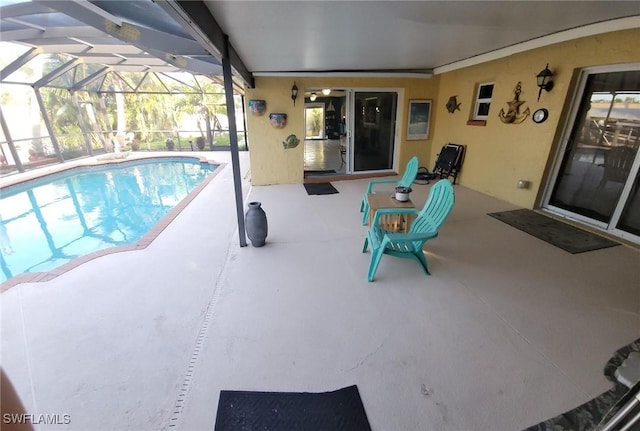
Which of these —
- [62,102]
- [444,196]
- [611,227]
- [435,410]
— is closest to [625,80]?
[611,227]

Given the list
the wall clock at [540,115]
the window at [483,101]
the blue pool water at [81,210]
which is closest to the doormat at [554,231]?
the wall clock at [540,115]


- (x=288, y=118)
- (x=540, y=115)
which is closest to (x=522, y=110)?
(x=540, y=115)

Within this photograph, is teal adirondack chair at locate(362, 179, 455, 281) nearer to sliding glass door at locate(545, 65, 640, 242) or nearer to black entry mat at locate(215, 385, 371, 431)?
black entry mat at locate(215, 385, 371, 431)

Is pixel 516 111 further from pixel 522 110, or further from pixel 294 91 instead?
pixel 294 91

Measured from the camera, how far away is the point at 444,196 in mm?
2695

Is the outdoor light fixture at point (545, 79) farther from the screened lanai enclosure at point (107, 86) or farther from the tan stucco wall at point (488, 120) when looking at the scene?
the screened lanai enclosure at point (107, 86)

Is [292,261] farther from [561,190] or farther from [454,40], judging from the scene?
Result: [561,190]

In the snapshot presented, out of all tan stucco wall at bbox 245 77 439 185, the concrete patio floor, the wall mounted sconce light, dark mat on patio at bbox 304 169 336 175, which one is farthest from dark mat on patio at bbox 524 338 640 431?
dark mat on patio at bbox 304 169 336 175

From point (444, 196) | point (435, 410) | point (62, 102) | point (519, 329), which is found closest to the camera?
point (435, 410)

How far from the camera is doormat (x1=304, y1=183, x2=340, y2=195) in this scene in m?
5.61

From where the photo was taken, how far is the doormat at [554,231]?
129 inches

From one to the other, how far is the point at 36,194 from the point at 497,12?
31.4 ft

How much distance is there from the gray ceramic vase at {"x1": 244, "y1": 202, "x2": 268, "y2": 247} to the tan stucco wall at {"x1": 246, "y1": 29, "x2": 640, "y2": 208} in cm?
313

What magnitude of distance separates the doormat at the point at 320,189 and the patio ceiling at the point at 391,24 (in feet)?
7.86
